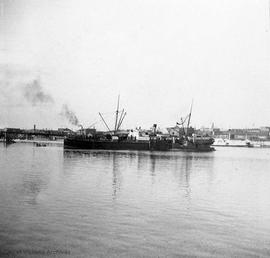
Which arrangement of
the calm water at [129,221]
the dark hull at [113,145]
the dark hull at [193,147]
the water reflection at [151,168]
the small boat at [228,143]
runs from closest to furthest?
1. the calm water at [129,221]
2. the water reflection at [151,168]
3. the dark hull at [113,145]
4. the dark hull at [193,147]
5. the small boat at [228,143]

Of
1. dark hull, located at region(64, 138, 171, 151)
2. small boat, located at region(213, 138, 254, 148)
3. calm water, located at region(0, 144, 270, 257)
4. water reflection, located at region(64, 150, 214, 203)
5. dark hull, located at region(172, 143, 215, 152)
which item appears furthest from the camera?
small boat, located at region(213, 138, 254, 148)

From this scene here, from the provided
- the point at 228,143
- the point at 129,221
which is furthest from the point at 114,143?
the point at 228,143

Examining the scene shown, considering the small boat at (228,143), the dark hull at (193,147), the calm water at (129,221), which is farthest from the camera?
the small boat at (228,143)

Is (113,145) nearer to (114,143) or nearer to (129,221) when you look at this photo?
(114,143)

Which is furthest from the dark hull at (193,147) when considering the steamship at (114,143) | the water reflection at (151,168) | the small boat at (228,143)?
the small boat at (228,143)

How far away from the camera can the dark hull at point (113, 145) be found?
45.7m

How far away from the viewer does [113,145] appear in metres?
46.5

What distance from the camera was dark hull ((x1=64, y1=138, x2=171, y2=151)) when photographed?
45656mm

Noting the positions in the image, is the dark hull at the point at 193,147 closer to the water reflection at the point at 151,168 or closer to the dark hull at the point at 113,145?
the dark hull at the point at 113,145

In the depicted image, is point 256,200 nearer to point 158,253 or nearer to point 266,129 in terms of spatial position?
point 158,253

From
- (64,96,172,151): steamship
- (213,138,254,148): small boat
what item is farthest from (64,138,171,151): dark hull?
(213,138,254,148): small boat

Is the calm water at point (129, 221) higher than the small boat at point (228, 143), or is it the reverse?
the small boat at point (228, 143)

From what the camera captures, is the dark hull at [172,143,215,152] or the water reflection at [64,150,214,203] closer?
the water reflection at [64,150,214,203]

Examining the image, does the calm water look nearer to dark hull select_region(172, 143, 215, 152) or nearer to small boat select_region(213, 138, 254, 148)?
dark hull select_region(172, 143, 215, 152)
